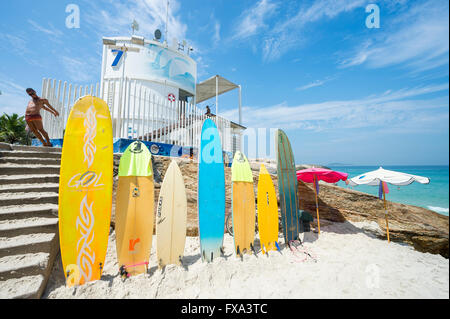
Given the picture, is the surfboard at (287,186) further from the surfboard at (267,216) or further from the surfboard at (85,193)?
the surfboard at (85,193)

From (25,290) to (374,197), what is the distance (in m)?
7.04

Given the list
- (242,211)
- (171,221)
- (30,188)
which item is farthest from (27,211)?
(242,211)

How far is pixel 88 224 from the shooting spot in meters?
2.49

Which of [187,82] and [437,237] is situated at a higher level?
[187,82]

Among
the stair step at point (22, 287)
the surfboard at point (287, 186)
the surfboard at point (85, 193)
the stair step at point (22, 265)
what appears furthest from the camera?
the surfboard at point (287, 186)

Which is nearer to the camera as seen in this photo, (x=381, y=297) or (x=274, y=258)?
(x=381, y=297)

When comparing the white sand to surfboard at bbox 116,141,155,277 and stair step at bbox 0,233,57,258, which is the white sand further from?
stair step at bbox 0,233,57,258

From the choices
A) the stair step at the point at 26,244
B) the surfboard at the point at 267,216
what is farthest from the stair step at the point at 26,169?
the surfboard at the point at 267,216

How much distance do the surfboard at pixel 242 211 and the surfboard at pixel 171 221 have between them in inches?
35.1

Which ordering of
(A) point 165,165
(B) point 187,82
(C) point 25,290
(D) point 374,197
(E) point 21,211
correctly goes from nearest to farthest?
(C) point 25,290 → (E) point 21,211 → (A) point 165,165 → (D) point 374,197 → (B) point 187,82

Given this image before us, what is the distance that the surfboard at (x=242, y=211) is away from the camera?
3.22m

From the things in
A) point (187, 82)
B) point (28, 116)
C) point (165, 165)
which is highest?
point (187, 82)
